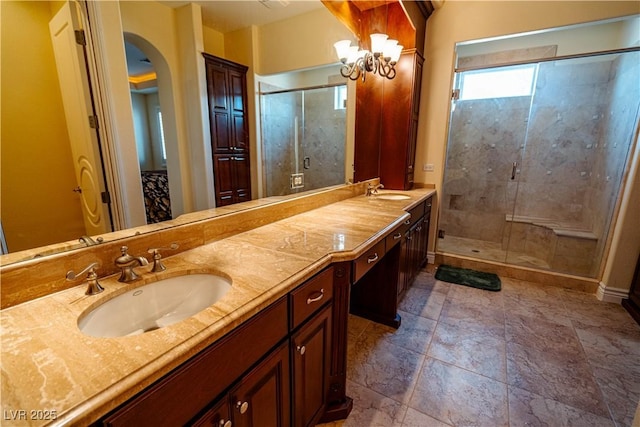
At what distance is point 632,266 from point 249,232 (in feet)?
10.8

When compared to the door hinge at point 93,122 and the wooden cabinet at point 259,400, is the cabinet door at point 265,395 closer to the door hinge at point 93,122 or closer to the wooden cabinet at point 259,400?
the wooden cabinet at point 259,400

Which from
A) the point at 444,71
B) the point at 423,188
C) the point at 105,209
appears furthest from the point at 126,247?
the point at 444,71

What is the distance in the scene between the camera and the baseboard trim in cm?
251

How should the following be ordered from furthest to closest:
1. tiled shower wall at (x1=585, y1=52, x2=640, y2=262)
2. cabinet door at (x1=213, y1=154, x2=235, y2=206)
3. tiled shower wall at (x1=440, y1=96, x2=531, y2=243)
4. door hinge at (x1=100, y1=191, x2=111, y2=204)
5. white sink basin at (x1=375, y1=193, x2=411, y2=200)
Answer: tiled shower wall at (x1=440, y1=96, x2=531, y2=243), white sink basin at (x1=375, y1=193, x2=411, y2=200), tiled shower wall at (x1=585, y1=52, x2=640, y2=262), cabinet door at (x1=213, y1=154, x2=235, y2=206), door hinge at (x1=100, y1=191, x2=111, y2=204)

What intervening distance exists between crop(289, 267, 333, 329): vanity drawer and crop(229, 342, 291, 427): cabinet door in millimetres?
116

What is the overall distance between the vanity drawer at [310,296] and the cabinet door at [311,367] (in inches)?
1.9

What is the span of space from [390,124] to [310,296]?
93.6 inches

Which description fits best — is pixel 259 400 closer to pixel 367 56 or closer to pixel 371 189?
pixel 371 189

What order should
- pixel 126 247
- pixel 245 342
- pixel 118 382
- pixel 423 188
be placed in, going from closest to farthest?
pixel 118 382, pixel 245 342, pixel 126 247, pixel 423 188

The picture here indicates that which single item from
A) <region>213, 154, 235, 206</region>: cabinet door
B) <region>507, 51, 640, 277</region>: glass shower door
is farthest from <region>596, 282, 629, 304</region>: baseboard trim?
<region>213, 154, 235, 206</region>: cabinet door

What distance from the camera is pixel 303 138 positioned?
6.31ft

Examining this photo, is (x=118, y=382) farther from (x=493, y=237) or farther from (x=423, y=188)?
(x=493, y=237)

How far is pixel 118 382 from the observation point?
53cm

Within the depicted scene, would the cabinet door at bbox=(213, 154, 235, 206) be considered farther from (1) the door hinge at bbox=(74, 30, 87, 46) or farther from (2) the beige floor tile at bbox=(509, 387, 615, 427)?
(2) the beige floor tile at bbox=(509, 387, 615, 427)
